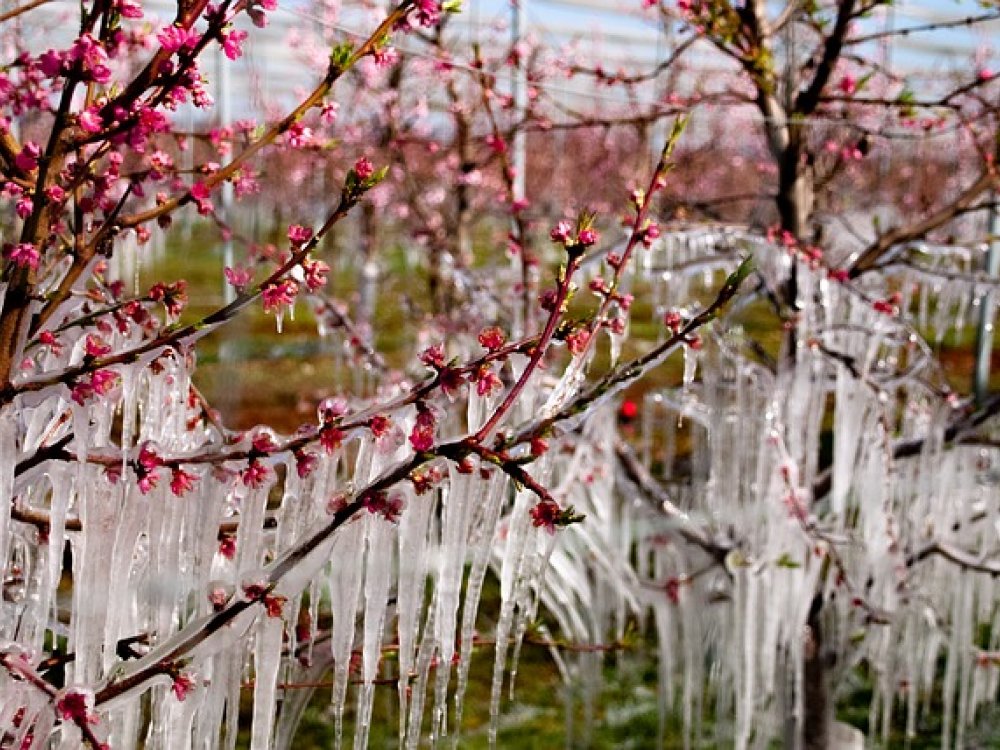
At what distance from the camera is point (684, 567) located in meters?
3.21

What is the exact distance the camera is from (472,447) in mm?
1343

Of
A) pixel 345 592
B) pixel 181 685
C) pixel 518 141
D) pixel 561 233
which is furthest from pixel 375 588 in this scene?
pixel 518 141

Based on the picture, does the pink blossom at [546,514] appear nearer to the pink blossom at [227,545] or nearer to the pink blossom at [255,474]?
the pink blossom at [255,474]

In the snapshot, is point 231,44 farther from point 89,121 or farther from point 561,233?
point 561,233

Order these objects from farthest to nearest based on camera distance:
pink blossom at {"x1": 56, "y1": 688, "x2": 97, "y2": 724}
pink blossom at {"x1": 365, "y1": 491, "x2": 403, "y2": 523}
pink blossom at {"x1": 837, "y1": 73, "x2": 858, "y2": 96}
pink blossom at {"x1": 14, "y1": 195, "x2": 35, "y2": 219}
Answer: pink blossom at {"x1": 837, "y1": 73, "x2": 858, "y2": 96} < pink blossom at {"x1": 14, "y1": 195, "x2": 35, "y2": 219} < pink blossom at {"x1": 365, "y1": 491, "x2": 403, "y2": 523} < pink blossom at {"x1": 56, "y1": 688, "x2": 97, "y2": 724}

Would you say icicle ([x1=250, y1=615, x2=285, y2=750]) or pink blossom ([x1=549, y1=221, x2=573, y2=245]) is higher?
pink blossom ([x1=549, y1=221, x2=573, y2=245])

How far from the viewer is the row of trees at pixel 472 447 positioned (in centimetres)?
142

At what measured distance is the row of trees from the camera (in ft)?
4.65

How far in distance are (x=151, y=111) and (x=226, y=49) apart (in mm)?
132

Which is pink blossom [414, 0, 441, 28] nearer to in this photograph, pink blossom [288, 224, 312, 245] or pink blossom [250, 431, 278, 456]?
pink blossom [288, 224, 312, 245]

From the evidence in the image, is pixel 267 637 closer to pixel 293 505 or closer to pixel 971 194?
pixel 293 505

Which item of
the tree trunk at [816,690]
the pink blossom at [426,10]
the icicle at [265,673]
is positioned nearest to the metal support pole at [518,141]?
the tree trunk at [816,690]

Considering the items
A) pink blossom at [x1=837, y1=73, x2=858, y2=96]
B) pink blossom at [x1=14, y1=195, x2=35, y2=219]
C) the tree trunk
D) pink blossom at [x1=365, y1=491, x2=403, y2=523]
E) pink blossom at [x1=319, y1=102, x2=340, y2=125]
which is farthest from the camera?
the tree trunk

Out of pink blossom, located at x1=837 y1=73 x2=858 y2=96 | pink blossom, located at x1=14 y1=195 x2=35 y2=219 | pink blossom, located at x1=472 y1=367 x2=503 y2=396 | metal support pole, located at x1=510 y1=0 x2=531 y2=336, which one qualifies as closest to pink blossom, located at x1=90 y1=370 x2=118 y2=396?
pink blossom, located at x1=14 y1=195 x2=35 y2=219
